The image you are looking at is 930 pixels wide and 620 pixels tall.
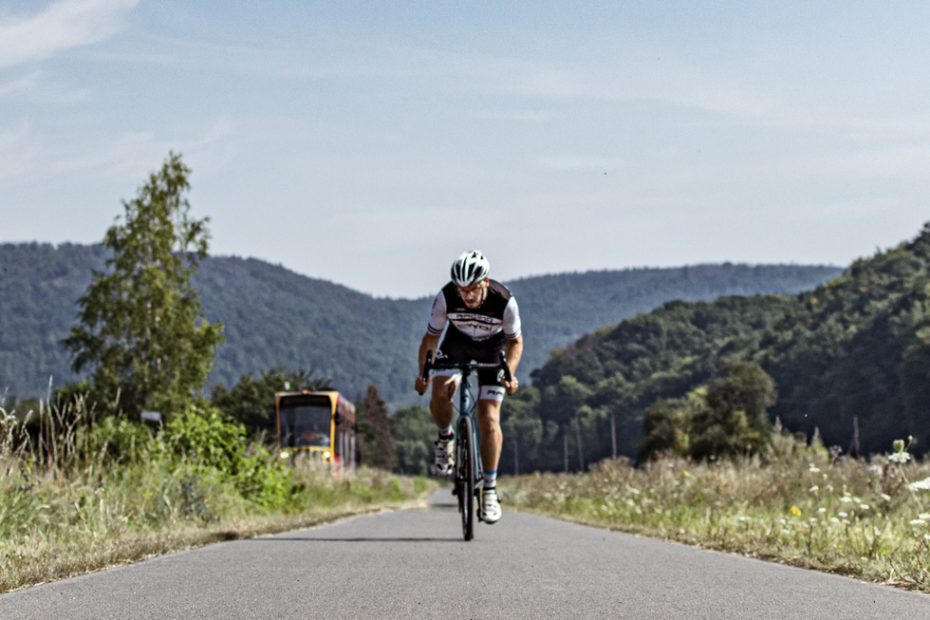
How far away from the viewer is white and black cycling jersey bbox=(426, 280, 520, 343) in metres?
9.29

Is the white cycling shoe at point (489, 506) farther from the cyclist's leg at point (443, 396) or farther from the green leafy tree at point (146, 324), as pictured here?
the green leafy tree at point (146, 324)

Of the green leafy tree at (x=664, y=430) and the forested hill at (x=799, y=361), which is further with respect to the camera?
the green leafy tree at (x=664, y=430)

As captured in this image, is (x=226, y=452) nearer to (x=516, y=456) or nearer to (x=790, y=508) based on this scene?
(x=790, y=508)

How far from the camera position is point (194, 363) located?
126ft

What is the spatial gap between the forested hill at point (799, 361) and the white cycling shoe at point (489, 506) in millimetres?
39951

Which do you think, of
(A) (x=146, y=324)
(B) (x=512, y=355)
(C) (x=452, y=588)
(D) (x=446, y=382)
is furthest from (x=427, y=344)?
(A) (x=146, y=324)

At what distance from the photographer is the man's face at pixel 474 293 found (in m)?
9.02

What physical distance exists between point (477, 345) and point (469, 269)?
100cm

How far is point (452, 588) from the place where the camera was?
255 inches

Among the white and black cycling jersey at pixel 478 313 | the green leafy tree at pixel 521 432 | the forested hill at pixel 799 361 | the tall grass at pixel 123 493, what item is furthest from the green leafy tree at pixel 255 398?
the green leafy tree at pixel 521 432

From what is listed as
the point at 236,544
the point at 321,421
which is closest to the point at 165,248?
the point at 321,421

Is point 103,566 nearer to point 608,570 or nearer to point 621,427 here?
point 608,570

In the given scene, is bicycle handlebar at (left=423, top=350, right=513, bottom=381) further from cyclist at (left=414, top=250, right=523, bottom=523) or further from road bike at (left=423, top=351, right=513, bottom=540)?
road bike at (left=423, top=351, right=513, bottom=540)

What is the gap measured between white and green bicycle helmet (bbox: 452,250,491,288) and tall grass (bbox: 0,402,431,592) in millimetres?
3124
